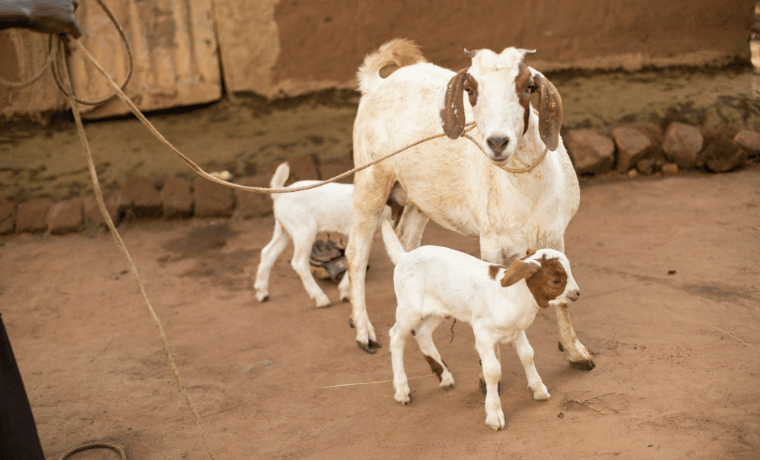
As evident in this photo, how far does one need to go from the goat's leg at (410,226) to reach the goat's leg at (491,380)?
185 cm

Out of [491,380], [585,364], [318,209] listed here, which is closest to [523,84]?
[491,380]

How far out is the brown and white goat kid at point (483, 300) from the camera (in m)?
3.33

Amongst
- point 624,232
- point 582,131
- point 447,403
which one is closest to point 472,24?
point 582,131

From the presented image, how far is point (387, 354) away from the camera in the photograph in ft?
15.6

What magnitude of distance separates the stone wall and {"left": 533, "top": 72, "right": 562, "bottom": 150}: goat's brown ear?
508cm

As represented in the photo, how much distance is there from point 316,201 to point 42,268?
3.49 m

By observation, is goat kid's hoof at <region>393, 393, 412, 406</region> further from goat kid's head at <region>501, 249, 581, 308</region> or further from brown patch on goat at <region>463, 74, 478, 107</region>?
brown patch on goat at <region>463, 74, 478, 107</region>

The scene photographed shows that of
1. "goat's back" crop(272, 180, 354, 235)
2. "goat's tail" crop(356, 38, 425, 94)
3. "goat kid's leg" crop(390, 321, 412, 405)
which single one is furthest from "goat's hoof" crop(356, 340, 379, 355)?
"goat's tail" crop(356, 38, 425, 94)

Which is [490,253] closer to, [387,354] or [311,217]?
[387,354]

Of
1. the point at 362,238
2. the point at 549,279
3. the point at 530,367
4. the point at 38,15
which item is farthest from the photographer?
the point at 362,238

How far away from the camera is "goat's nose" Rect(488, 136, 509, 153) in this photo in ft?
10.6

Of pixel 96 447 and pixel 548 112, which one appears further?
pixel 96 447

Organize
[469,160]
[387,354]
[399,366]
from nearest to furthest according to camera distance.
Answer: [399,366], [469,160], [387,354]

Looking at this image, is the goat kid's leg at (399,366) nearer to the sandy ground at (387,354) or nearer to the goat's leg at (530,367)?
the sandy ground at (387,354)
